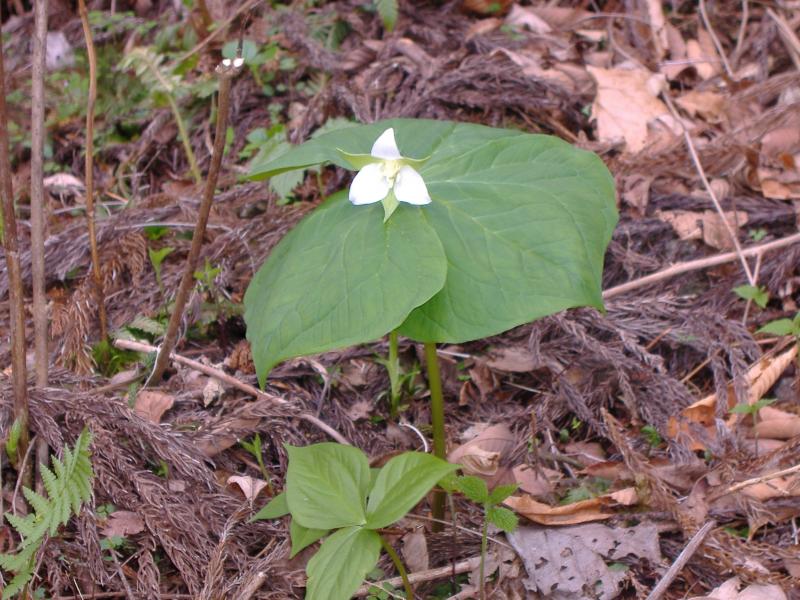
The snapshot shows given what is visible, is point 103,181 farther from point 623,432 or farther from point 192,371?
point 623,432

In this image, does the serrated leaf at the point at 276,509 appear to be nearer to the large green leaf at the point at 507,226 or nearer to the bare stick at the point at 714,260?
the large green leaf at the point at 507,226

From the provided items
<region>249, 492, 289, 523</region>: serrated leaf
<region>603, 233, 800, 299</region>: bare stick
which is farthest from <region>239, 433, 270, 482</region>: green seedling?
<region>603, 233, 800, 299</region>: bare stick

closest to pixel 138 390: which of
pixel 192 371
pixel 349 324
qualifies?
pixel 192 371

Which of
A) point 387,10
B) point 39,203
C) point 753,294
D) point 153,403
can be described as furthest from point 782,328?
point 387,10

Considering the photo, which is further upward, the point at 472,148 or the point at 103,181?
the point at 472,148

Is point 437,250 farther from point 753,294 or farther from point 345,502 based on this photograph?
point 753,294

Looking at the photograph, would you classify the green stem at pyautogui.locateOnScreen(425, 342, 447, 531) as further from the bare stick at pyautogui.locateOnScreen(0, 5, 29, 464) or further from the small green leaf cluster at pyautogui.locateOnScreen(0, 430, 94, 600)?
the bare stick at pyautogui.locateOnScreen(0, 5, 29, 464)
